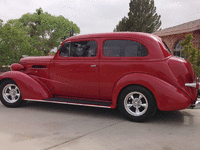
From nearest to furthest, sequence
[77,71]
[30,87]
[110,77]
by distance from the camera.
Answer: [110,77] < [77,71] < [30,87]

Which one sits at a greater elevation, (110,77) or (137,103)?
(110,77)

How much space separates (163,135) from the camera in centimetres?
369

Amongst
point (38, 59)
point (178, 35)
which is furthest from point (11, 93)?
point (178, 35)

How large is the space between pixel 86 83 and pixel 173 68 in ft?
6.55

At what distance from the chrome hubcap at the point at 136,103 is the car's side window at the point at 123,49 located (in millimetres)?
897

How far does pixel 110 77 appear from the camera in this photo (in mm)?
4660

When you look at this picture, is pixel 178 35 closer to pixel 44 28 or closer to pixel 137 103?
pixel 137 103

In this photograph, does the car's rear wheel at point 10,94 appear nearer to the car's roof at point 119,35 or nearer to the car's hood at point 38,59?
the car's hood at point 38,59

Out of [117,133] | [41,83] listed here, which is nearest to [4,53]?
[41,83]

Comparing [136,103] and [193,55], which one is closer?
[136,103]

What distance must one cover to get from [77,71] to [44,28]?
39809 mm

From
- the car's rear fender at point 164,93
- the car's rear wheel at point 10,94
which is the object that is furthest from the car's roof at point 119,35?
the car's rear wheel at point 10,94

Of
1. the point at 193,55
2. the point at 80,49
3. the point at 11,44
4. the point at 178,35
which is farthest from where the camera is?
the point at 11,44

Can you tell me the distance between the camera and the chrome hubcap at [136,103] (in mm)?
4344
